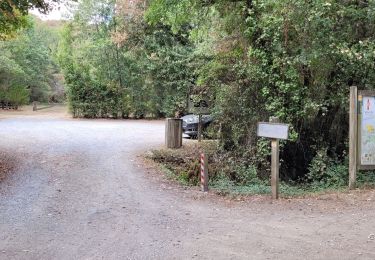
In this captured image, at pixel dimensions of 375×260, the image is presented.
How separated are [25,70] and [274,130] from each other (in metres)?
36.9

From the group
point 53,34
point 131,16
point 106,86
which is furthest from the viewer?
point 53,34

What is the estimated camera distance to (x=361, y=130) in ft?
28.3

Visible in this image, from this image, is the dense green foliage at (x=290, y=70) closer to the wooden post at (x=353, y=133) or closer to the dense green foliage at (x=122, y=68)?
the wooden post at (x=353, y=133)

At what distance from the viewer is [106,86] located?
30.0 meters

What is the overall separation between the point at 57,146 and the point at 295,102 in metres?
7.70

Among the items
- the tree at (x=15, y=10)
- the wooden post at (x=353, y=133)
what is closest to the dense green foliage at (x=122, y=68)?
the tree at (x=15, y=10)

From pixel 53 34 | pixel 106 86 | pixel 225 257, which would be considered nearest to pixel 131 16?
pixel 106 86

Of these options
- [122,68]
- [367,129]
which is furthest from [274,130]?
[122,68]

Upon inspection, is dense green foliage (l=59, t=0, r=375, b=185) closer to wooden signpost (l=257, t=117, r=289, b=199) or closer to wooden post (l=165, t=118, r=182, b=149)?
wooden post (l=165, t=118, r=182, b=149)

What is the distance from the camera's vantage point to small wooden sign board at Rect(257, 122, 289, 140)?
7961mm

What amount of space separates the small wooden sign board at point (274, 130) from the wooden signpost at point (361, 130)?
161 centimetres

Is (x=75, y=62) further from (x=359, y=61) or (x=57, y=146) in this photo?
(x=359, y=61)

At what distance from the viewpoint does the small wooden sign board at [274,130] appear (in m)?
7.96

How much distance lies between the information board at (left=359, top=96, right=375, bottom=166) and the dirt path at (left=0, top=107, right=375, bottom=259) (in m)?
1.11
